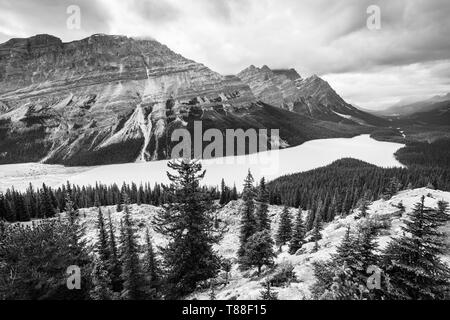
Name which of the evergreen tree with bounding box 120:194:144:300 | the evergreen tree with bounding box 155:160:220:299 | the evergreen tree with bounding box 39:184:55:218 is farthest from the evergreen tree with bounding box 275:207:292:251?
the evergreen tree with bounding box 39:184:55:218

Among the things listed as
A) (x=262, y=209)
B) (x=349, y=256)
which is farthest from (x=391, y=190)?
(x=349, y=256)

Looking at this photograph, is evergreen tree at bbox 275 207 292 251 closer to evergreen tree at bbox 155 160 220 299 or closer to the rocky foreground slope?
the rocky foreground slope

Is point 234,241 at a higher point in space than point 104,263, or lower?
lower

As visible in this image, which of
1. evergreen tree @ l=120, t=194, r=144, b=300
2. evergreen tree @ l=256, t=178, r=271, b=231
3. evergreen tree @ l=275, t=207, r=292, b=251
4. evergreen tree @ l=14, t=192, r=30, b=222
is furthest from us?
evergreen tree @ l=14, t=192, r=30, b=222

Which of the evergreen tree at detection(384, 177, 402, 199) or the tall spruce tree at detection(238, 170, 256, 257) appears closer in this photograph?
the tall spruce tree at detection(238, 170, 256, 257)
